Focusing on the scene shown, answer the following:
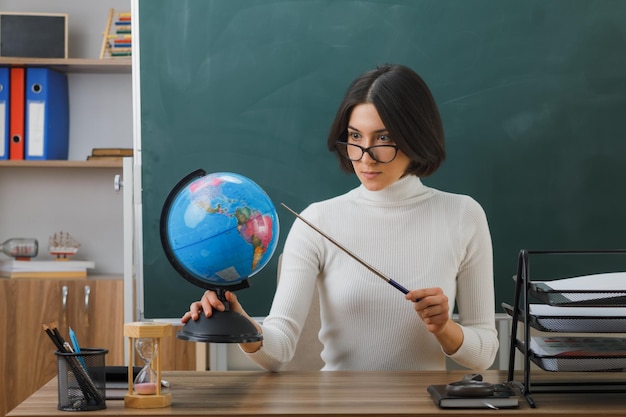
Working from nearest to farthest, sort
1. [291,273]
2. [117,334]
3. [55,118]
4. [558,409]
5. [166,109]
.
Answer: [558,409] → [291,273] → [166,109] → [117,334] → [55,118]

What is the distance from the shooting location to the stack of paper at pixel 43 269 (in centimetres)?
341

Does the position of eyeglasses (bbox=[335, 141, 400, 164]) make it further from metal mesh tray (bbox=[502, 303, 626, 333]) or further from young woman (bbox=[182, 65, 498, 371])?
metal mesh tray (bbox=[502, 303, 626, 333])

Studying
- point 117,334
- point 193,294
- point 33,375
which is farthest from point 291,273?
point 33,375

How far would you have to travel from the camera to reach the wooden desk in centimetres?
140

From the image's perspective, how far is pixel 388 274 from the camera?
2.19m

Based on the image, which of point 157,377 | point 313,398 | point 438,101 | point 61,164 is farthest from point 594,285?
point 61,164

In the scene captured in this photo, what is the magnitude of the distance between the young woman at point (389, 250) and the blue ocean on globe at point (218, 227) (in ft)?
1.41

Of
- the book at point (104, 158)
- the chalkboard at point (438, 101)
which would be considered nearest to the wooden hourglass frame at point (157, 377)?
the chalkboard at point (438, 101)

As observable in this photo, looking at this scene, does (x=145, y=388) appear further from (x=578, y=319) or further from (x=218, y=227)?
(x=578, y=319)

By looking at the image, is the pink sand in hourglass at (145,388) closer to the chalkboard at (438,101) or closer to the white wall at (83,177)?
the chalkboard at (438,101)

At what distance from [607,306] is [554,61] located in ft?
5.98

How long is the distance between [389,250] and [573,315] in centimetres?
74

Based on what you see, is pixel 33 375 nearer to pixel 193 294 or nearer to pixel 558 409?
pixel 193 294

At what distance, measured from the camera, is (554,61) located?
3143 mm
